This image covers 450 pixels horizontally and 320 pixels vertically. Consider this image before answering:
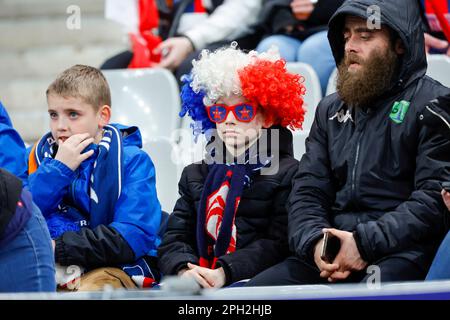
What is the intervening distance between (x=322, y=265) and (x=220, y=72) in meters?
0.81

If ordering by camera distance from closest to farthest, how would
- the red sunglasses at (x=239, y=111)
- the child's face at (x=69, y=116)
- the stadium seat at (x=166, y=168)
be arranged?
the red sunglasses at (x=239, y=111) < the child's face at (x=69, y=116) < the stadium seat at (x=166, y=168)

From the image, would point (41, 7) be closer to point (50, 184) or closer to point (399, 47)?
point (50, 184)

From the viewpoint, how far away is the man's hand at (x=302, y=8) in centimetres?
468

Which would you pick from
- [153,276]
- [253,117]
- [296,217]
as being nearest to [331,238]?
[296,217]

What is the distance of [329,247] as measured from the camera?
3.00m

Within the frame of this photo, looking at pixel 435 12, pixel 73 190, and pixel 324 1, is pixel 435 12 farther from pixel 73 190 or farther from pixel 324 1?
pixel 73 190

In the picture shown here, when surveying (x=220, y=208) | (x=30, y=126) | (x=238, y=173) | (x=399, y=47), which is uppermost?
(x=399, y=47)

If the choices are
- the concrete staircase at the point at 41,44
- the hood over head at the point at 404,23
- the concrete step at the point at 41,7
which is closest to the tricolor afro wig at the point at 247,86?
the hood over head at the point at 404,23

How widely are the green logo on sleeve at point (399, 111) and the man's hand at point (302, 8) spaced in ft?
5.55

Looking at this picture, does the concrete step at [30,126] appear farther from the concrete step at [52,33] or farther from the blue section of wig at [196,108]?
the blue section of wig at [196,108]

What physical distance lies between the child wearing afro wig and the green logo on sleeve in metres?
0.41

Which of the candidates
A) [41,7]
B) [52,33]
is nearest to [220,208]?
[52,33]

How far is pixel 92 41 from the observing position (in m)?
6.34

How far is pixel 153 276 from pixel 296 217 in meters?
0.65
